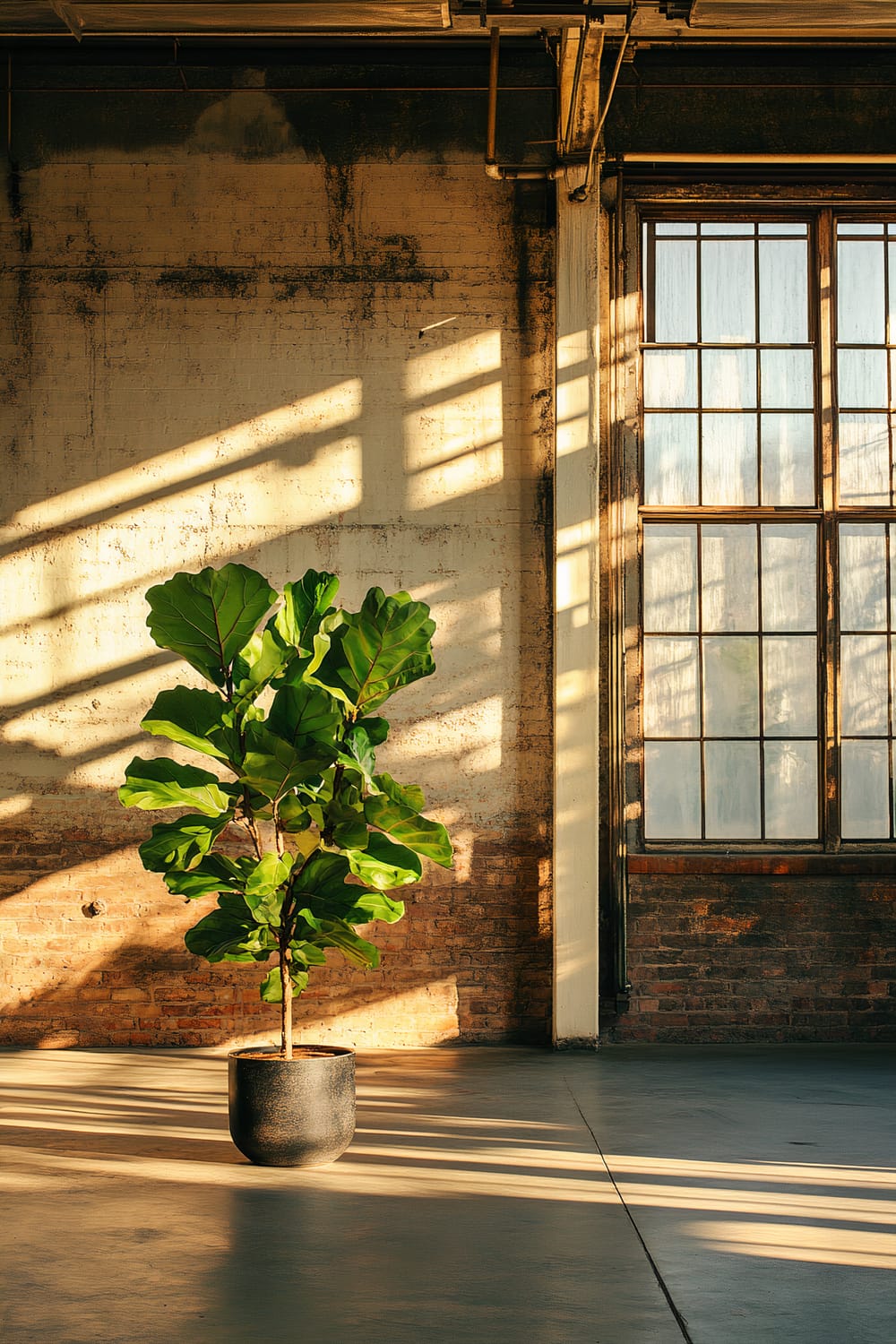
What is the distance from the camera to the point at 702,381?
734 cm

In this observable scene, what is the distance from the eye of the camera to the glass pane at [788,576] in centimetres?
728

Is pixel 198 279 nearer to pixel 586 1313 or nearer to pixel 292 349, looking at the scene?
pixel 292 349

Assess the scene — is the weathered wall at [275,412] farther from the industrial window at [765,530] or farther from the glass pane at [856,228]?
the glass pane at [856,228]

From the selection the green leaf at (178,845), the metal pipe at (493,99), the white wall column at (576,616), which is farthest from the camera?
the white wall column at (576,616)

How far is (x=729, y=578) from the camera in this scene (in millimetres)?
7289

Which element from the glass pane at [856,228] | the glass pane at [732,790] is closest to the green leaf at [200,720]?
the glass pane at [732,790]

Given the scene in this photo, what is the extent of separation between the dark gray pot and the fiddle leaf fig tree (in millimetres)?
200

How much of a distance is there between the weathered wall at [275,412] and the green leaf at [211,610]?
2.40 metres

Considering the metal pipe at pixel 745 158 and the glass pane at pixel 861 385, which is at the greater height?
the metal pipe at pixel 745 158

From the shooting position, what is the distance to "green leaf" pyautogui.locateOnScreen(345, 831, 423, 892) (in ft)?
15.3

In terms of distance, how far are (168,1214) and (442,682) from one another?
11.5 feet

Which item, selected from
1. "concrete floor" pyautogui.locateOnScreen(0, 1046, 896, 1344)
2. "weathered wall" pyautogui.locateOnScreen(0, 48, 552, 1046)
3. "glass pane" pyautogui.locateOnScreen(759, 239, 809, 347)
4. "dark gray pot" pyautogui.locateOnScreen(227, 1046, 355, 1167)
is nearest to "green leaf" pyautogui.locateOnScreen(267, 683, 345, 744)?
"dark gray pot" pyautogui.locateOnScreen(227, 1046, 355, 1167)

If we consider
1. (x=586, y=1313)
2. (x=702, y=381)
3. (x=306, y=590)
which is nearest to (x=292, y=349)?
(x=702, y=381)

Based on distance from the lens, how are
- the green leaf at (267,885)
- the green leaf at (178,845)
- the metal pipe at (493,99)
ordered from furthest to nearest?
the metal pipe at (493,99) < the green leaf at (178,845) < the green leaf at (267,885)
